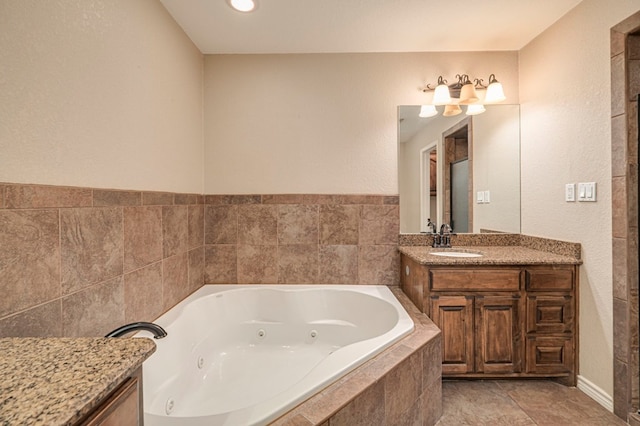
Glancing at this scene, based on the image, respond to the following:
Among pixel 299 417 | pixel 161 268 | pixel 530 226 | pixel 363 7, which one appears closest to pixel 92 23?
pixel 161 268

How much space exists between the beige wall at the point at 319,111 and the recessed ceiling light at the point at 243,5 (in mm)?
627

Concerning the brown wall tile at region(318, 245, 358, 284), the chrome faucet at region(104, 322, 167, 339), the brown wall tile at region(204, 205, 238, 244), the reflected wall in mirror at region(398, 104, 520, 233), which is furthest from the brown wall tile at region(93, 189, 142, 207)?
the reflected wall in mirror at region(398, 104, 520, 233)

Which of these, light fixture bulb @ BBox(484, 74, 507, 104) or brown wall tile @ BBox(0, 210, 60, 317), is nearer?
brown wall tile @ BBox(0, 210, 60, 317)

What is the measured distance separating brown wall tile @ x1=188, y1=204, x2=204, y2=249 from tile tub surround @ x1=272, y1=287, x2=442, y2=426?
1.66 metres

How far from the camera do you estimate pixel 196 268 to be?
2553 millimetres

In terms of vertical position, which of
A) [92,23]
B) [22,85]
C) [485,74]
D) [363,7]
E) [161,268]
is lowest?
[161,268]

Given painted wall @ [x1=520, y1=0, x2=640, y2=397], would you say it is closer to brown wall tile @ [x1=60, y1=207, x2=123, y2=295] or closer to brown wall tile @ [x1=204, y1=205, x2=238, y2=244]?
brown wall tile @ [x1=204, y1=205, x2=238, y2=244]

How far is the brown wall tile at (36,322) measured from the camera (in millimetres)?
1008

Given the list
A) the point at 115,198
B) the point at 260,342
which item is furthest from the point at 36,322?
the point at 260,342

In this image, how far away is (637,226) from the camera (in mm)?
1717

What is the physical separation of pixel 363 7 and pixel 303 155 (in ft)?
3.74

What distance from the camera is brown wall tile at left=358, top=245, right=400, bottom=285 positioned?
2680 millimetres

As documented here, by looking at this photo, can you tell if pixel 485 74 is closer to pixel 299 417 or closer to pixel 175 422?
pixel 299 417

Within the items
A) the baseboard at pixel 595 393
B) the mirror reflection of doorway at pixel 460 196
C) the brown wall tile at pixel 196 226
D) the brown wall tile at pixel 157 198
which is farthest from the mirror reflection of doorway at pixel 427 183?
the brown wall tile at pixel 157 198
